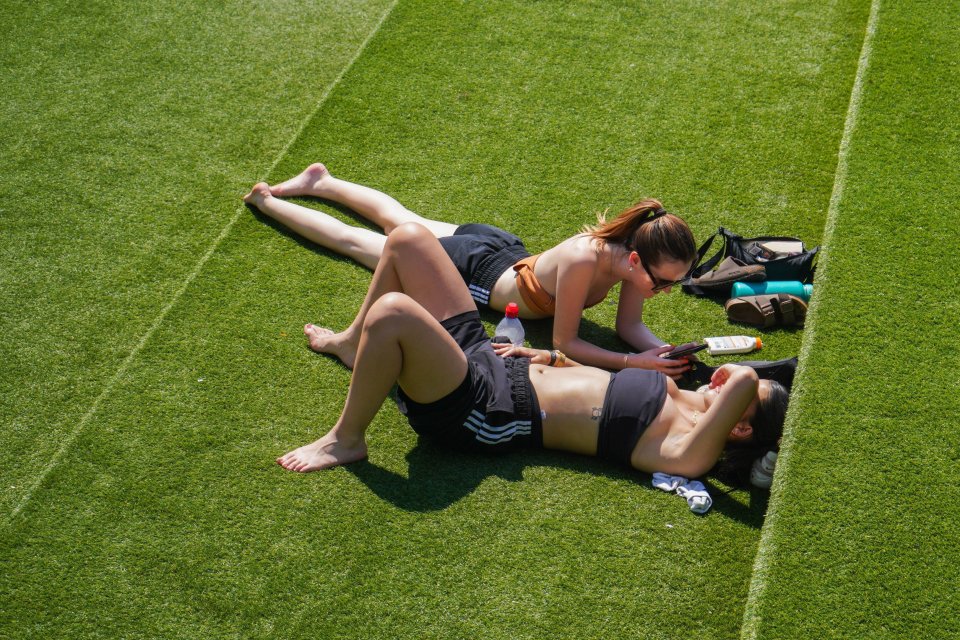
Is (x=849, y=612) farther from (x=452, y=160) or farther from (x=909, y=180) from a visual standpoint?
(x=452, y=160)

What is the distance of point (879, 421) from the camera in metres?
4.05

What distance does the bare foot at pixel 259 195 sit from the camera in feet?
17.9

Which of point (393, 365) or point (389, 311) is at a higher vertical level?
point (389, 311)

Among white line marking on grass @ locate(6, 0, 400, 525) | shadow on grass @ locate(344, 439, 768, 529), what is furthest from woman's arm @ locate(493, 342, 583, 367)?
white line marking on grass @ locate(6, 0, 400, 525)

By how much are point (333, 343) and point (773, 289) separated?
8.58ft

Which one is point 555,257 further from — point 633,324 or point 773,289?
point 773,289

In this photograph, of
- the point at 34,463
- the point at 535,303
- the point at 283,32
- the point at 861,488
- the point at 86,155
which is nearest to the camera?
the point at 861,488

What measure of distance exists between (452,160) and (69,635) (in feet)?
12.5

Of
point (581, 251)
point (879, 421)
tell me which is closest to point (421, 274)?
point (581, 251)

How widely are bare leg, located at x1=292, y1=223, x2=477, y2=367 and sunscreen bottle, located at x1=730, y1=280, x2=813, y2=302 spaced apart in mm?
1763

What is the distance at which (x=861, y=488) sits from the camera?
3793 millimetres

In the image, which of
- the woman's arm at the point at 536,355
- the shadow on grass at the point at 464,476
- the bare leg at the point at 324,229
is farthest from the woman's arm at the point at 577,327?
the bare leg at the point at 324,229

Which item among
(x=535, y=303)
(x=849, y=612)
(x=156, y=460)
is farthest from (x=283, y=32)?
(x=849, y=612)

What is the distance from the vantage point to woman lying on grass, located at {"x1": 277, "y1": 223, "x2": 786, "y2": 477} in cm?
378
